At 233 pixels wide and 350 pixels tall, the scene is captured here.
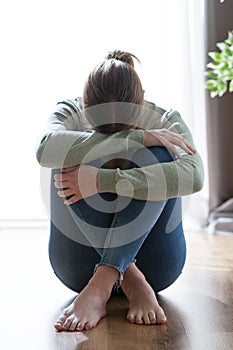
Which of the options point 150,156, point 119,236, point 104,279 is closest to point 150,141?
point 150,156

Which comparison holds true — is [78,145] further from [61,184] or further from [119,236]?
[119,236]

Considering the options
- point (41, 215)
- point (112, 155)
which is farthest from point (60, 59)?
point (112, 155)

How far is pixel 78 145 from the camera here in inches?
66.2

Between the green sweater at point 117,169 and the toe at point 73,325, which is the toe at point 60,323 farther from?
the green sweater at point 117,169

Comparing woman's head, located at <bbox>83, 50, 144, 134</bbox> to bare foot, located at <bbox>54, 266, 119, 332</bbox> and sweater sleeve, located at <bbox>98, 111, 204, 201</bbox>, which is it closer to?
sweater sleeve, located at <bbox>98, 111, 204, 201</bbox>

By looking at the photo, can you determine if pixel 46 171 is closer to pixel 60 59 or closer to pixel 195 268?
pixel 195 268

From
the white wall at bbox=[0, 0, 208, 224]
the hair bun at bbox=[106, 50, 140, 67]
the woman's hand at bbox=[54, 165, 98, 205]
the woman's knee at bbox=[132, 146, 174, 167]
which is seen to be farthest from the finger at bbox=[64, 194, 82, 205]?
the white wall at bbox=[0, 0, 208, 224]

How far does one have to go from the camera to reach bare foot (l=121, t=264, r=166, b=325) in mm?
1666

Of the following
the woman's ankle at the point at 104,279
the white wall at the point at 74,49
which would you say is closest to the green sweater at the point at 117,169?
the woman's ankle at the point at 104,279

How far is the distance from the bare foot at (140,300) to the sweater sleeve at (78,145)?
307 mm

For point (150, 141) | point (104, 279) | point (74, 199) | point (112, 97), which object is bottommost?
point (104, 279)

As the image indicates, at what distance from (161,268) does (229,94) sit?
1351 mm

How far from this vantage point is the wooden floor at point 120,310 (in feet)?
5.04

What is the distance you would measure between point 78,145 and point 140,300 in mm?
415
